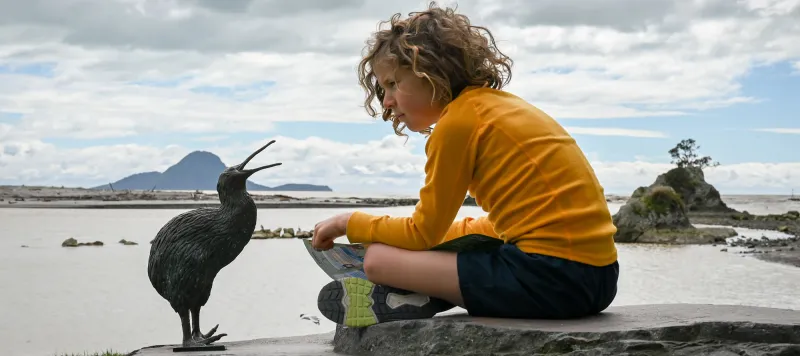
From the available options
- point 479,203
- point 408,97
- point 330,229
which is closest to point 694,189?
point 479,203

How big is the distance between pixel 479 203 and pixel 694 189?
2542 centimetres

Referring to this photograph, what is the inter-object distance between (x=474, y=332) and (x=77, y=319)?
5147mm

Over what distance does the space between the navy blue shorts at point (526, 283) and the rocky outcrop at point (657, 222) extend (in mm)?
15360

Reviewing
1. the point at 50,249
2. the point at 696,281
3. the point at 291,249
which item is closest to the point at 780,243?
the point at 696,281

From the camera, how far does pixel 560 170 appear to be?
2.99 meters

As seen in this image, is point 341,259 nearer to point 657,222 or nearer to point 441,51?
point 441,51

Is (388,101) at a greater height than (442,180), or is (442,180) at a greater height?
(388,101)

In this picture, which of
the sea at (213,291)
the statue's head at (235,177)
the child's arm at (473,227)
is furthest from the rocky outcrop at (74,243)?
the child's arm at (473,227)

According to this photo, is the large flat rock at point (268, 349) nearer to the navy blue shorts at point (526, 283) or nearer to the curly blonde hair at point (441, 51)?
the navy blue shorts at point (526, 283)

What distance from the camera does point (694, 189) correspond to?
26844 mm

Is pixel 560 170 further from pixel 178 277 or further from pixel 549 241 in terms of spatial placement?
pixel 178 277

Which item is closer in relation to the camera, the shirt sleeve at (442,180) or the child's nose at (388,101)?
the shirt sleeve at (442,180)

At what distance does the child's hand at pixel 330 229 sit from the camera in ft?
10.4

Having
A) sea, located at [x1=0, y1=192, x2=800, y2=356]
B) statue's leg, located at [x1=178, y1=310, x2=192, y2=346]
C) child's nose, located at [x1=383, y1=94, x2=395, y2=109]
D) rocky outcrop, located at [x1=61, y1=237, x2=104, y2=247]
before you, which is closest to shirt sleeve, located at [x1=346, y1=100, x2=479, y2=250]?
child's nose, located at [x1=383, y1=94, x2=395, y2=109]
